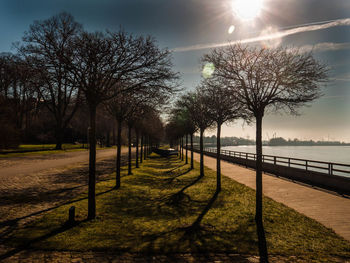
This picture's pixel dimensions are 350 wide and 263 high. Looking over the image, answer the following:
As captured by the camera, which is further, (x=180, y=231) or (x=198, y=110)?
(x=198, y=110)

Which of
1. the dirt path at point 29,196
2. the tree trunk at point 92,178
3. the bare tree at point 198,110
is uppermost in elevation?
the bare tree at point 198,110

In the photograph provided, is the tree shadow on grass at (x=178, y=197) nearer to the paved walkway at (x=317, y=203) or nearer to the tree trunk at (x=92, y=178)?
the tree trunk at (x=92, y=178)

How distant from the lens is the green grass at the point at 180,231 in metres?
5.02

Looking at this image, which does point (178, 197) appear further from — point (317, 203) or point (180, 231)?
point (317, 203)

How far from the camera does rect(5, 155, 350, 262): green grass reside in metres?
5.02

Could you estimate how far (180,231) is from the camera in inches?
238

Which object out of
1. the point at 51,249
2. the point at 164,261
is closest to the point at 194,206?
the point at 164,261

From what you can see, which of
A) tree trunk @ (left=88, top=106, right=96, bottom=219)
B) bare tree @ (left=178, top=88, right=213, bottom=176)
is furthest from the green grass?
bare tree @ (left=178, top=88, right=213, bottom=176)

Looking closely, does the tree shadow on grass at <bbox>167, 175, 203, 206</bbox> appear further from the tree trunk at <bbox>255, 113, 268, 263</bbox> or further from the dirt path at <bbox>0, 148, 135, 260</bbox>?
the dirt path at <bbox>0, 148, 135, 260</bbox>

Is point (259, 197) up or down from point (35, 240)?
up

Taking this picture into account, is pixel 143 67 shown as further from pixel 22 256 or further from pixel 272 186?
pixel 272 186

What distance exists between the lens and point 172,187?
12.5 metres

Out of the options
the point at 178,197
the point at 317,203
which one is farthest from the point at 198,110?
the point at 317,203

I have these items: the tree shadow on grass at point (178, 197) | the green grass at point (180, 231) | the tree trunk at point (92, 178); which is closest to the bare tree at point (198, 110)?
the tree shadow on grass at point (178, 197)
